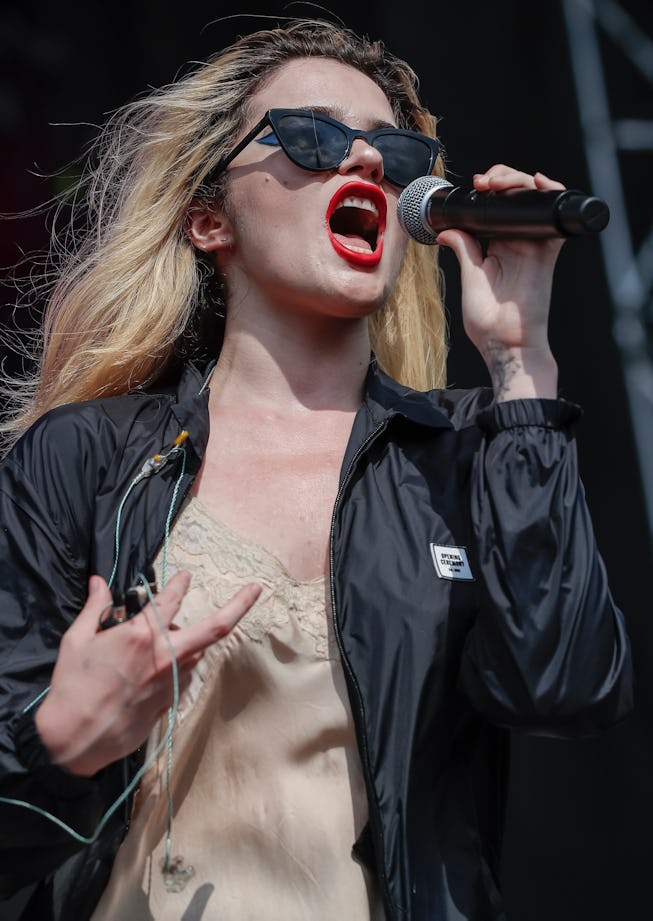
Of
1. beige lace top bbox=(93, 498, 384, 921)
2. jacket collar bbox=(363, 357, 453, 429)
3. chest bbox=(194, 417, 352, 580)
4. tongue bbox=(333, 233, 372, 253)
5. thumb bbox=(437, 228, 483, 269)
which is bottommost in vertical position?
beige lace top bbox=(93, 498, 384, 921)

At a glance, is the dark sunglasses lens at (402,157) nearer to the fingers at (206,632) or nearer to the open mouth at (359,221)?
the open mouth at (359,221)

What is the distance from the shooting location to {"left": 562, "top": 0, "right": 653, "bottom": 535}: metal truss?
11.2 feet

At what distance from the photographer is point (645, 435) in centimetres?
336

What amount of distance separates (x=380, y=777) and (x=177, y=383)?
95 centimetres

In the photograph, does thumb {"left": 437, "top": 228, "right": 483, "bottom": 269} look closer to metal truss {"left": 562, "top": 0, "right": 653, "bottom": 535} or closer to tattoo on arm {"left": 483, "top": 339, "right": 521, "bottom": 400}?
tattoo on arm {"left": 483, "top": 339, "right": 521, "bottom": 400}

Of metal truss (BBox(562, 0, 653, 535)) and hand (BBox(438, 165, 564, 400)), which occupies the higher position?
metal truss (BBox(562, 0, 653, 535))

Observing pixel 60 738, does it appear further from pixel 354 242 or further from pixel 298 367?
pixel 354 242

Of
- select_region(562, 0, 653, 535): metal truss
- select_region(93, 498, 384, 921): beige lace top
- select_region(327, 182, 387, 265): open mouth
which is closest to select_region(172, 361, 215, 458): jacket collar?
select_region(93, 498, 384, 921): beige lace top

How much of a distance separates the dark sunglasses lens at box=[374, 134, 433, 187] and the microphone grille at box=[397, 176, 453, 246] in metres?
0.16

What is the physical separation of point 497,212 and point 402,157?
482 mm

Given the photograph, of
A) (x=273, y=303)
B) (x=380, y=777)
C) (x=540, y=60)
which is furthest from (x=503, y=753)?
(x=540, y=60)

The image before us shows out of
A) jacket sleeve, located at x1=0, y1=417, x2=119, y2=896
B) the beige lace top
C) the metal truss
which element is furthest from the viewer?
the metal truss

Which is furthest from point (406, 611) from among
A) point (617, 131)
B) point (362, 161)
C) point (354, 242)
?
point (617, 131)

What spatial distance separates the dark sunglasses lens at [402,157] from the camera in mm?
2193
